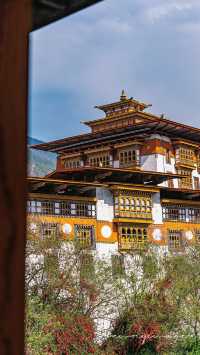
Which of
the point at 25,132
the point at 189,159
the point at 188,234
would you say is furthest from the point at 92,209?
the point at 25,132

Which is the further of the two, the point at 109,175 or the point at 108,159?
the point at 108,159

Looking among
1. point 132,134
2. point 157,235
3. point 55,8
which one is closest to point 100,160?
point 132,134

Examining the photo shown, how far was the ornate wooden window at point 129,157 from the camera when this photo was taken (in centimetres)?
3534

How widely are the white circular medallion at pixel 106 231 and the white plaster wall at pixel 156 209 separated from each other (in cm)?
231

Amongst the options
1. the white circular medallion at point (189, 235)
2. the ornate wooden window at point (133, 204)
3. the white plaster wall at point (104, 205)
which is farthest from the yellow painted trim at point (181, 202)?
the white plaster wall at point (104, 205)

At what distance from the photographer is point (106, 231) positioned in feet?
87.4

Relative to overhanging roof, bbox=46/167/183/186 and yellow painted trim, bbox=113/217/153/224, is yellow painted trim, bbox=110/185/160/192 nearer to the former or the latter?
overhanging roof, bbox=46/167/183/186

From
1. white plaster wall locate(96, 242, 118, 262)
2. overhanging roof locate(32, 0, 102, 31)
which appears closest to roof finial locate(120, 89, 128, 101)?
white plaster wall locate(96, 242, 118, 262)

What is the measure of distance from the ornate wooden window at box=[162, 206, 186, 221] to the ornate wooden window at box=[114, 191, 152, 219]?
0.85m

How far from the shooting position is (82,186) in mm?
25938

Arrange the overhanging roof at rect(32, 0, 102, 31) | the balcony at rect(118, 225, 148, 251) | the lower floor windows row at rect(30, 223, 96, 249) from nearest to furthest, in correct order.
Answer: the overhanging roof at rect(32, 0, 102, 31), the lower floor windows row at rect(30, 223, 96, 249), the balcony at rect(118, 225, 148, 251)

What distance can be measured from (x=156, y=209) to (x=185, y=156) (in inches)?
366

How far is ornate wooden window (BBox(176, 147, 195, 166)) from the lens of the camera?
36531mm

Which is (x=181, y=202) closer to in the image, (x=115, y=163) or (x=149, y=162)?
(x=149, y=162)
